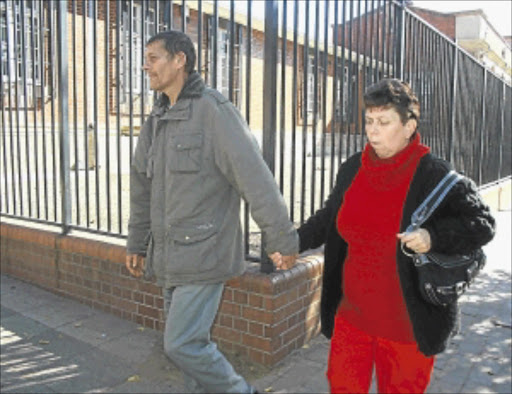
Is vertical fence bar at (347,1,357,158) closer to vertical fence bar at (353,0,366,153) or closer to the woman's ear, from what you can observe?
vertical fence bar at (353,0,366,153)

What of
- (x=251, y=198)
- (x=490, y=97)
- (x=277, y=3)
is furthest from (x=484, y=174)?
(x=251, y=198)

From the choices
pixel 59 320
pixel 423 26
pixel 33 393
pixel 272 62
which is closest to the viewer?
pixel 33 393

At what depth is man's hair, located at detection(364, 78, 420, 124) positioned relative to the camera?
2.15 m

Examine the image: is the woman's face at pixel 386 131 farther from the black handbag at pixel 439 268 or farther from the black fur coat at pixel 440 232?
the black handbag at pixel 439 268

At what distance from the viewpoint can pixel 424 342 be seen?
2066mm

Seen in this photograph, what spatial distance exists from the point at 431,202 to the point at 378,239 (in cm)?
28

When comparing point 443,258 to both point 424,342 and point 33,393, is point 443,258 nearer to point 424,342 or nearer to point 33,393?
point 424,342

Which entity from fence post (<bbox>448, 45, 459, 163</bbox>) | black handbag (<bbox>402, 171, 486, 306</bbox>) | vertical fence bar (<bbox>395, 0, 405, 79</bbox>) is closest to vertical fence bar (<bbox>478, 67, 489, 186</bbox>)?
fence post (<bbox>448, 45, 459, 163</bbox>)

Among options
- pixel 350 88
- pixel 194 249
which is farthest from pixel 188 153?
pixel 350 88

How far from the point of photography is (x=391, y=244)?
2.14m

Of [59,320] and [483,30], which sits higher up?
[483,30]

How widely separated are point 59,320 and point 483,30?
117 ft

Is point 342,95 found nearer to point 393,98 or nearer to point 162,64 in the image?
point 162,64

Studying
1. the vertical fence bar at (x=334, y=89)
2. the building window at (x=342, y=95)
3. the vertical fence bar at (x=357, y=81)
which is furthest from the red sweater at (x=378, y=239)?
the vertical fence bar at (x=357, y=81)
